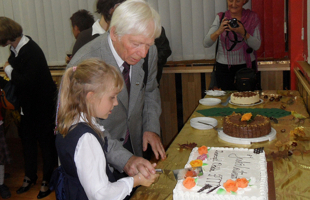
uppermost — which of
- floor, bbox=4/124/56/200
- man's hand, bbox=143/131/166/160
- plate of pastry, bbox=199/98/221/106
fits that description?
plate of pastry, bbox=199/98/221/106

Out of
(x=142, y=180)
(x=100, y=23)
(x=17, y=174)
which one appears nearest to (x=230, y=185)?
(x=142, y=180)

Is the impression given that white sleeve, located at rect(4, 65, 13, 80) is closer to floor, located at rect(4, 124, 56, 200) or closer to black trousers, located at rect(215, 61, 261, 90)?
floor, located at rect(4, 124, 56, 200)

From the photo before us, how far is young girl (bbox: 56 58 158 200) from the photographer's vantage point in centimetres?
102

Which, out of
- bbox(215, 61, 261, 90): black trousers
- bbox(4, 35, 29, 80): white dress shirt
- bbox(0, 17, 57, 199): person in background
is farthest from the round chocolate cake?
bbox(4, 35, 29, 80): white dress shirt

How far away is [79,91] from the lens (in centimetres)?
111

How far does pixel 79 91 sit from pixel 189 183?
0.48 metres

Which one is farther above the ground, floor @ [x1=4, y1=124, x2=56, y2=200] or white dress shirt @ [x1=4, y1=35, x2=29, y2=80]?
white dress shirt @ [x1=4, y1=35, x2=29, y2=80]

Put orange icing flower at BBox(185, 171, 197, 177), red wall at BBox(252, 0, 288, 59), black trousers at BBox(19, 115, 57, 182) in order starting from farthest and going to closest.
→ red wall at BBox(252, 0, 288, 59), black trousers at BBox(19, 115, 57, 182), orange icing flower at BBox(185, 171, 197, 177)

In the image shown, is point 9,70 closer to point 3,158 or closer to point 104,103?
point 3,158

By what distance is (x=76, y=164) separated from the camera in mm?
1031

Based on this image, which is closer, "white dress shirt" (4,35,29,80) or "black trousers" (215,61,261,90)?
"white dress shirt" (4,35,29,80)

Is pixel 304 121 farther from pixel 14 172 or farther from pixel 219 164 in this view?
pixel 14 172

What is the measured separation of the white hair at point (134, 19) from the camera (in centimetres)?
130

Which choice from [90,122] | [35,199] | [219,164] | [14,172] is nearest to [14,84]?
[35,199]
